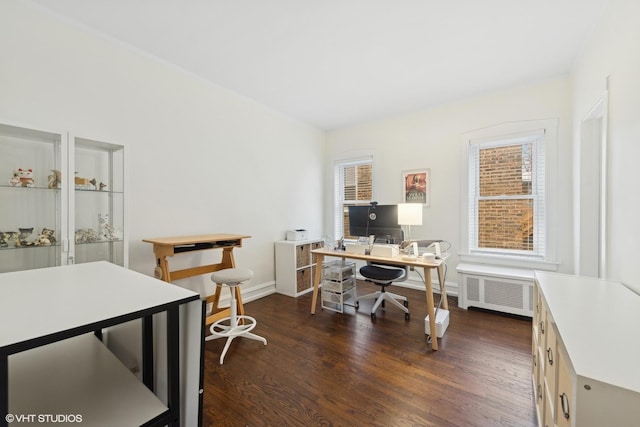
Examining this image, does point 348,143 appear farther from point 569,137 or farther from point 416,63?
point 569,137

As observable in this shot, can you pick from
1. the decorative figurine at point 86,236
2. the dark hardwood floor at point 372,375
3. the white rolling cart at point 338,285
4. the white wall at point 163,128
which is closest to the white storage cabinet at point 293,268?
the white wall at point 163,128

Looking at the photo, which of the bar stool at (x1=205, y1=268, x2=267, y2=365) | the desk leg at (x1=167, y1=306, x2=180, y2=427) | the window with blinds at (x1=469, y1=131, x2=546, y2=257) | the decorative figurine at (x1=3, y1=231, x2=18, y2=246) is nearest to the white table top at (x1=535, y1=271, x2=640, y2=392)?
the desk leg at (x1=167, y1=306, x2=180, y2=427)

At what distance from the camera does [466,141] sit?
3.67 m

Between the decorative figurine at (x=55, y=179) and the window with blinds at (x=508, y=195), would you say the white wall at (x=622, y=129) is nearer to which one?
the window with blinds at (x=508, y=195)

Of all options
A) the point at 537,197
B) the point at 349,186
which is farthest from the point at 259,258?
the point at 537,197

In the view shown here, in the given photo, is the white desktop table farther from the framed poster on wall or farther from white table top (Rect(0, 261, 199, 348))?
the framed poster on wall

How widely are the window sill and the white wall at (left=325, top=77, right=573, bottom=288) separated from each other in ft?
0.31

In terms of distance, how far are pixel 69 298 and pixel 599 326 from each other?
1992 millimetres

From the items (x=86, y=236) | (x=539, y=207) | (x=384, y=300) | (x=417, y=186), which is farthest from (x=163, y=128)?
(x=539, y=207)

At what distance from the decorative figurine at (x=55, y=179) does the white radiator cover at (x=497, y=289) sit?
A: 4098mm

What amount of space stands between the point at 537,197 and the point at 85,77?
16.3ft

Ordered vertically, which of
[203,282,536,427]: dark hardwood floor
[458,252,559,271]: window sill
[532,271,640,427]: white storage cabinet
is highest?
[532,271,640,427]: white storage cabinet

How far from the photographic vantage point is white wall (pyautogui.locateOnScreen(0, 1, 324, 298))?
2061mm

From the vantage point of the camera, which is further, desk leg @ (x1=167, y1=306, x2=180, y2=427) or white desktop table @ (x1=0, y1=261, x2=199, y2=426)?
desk leg @ (x1=167, y1=306, x2=180, y2=427)
